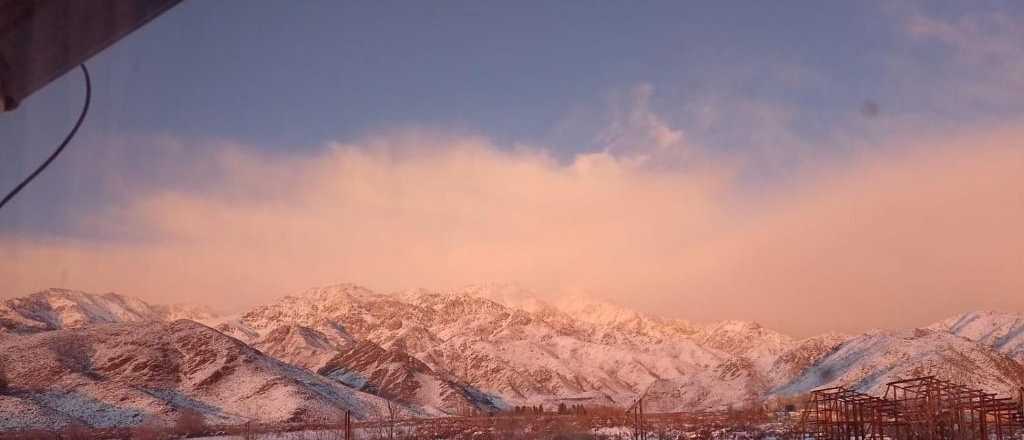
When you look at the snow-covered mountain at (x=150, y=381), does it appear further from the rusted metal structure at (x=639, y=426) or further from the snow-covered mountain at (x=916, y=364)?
the snow-covered mountain at (x=916, y=364)

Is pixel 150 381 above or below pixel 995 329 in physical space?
below

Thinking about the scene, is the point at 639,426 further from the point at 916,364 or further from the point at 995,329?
the point at 995,329

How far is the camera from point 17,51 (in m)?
2.79

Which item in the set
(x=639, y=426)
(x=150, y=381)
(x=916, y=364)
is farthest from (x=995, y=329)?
(x=150, y=381)

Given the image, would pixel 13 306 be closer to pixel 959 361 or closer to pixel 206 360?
pixel 206 360

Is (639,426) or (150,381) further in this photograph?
(150,381)

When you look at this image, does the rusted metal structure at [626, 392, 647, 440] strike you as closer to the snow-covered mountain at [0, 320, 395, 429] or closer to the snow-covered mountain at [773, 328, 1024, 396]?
the snow-covered mountain at [773, 328, 1024, 396]

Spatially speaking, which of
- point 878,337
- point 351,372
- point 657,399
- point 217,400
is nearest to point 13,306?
point 351,372

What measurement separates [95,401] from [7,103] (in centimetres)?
8263

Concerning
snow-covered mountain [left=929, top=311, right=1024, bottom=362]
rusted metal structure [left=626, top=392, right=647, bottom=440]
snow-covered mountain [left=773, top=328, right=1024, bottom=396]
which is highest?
snow-covered mountain [left=929, top=311, right=1024, bottom=362]

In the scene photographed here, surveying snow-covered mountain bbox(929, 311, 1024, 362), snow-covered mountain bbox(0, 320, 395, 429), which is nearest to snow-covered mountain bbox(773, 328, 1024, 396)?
snow-covered mountain bbox(929, 311, 1024, 362)

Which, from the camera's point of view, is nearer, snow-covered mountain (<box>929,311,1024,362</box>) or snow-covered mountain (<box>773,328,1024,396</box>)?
snow-covered mountain (<box>773,328,1024,396</box>)

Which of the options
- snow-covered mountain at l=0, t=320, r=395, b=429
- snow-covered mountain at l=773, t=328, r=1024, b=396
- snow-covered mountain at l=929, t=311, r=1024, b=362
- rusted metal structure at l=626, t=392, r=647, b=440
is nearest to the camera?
rusted metal structure at l=626, t=392, r=647, b=440

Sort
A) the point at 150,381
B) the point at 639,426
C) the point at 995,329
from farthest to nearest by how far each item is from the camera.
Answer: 1. the point at 995,329
2. the point at 150,381
3. the point at 639,426
